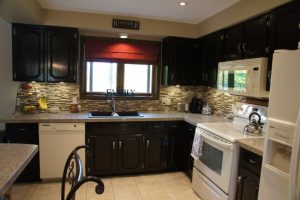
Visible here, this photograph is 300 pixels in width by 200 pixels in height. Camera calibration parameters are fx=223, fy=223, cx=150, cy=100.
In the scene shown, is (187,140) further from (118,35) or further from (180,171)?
(118,35)

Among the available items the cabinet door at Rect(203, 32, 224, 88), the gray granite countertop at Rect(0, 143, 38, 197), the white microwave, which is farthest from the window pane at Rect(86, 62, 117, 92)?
the gray granite countertop at Rect(0, 143, 38, 197)

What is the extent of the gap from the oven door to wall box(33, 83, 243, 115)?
3.23ft

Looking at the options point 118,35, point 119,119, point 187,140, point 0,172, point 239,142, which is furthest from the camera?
point 118,35

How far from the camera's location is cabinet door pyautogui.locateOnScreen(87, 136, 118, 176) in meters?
3.20

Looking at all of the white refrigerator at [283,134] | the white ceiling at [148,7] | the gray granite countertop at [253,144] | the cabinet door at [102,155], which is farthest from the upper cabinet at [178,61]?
the white refrigerator at [283,134]

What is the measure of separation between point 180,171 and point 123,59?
6.82 ft

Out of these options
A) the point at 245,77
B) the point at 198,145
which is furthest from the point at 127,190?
the point at 245,77

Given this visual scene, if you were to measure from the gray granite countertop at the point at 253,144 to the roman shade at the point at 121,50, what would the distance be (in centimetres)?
225

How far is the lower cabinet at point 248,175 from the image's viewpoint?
6.46ft

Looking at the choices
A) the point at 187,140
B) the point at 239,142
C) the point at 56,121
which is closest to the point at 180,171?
the point at 187,140

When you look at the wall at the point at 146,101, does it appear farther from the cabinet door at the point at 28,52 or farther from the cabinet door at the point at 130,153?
the cabinet door at the point at 130,153

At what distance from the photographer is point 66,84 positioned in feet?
11.8

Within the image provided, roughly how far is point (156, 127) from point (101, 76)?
1.31 m

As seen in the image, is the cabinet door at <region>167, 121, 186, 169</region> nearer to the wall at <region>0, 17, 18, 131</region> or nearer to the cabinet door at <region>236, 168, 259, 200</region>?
the cabinet door at <region>236, 168, 259, 200</region>
